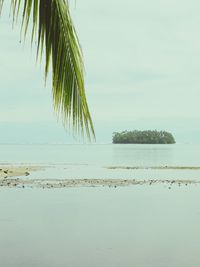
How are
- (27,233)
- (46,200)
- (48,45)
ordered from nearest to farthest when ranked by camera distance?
(48,45) → (27,233) → (46,200)

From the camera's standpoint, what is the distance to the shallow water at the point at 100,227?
15893 millimetres

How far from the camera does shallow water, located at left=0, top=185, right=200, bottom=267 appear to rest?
1589 centimetres

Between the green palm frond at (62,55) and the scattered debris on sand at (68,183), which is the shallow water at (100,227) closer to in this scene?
the scattered debris on sand at (68,183)

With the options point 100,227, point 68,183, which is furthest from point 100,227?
point 68,183

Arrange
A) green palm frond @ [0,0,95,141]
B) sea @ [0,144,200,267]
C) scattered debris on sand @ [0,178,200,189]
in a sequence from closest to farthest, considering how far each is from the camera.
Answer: green palm frond @ [0,0,95,141], sea @ [0,144,200,267], scattered debris on sand @ [0,178,200,189]

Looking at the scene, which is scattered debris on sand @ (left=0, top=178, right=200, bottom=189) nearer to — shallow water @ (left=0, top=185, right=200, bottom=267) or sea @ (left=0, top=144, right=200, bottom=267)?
sea @ (left=0, top=144, right=200, bottom=267)

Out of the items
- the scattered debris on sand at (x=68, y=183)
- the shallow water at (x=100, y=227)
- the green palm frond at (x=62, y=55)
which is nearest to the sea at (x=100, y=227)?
the shallow water at (x=100, y=227)

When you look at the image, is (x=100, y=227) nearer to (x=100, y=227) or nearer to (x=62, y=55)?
(x=100, y=227)

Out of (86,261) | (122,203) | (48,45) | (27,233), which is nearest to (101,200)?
(122,203)

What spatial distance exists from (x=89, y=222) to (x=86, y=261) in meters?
8.56

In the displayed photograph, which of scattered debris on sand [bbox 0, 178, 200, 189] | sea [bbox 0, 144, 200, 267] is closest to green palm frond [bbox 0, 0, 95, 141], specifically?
sea [bbox 0, 144, 200, 267]

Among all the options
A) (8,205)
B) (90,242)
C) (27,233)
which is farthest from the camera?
(8,205)

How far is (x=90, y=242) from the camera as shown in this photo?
18641mm

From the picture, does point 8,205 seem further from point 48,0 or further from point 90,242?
point 48,0
